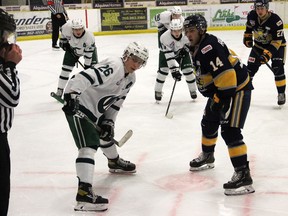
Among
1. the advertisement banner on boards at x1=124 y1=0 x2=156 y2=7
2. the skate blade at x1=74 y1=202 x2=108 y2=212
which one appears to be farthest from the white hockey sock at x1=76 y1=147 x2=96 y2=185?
the advertisement banner on boards at x1=124 y1=0 x2=156 y2=7

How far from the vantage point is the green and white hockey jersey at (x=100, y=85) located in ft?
8.96

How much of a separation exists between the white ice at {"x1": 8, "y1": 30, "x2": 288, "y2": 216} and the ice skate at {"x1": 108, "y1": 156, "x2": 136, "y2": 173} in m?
0.06

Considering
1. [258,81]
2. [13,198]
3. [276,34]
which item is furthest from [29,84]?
[13,198]

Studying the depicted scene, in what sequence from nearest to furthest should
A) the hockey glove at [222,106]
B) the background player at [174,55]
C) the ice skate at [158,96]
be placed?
the hockey glove at [222,106], the background player at [174,55], the ice skate at [158,96]

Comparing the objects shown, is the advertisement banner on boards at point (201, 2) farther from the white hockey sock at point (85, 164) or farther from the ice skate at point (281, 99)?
the white hockey sock at point (85, 164)

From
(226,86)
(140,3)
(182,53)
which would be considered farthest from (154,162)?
(140,3)

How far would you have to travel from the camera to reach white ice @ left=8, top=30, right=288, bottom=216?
9.68ft

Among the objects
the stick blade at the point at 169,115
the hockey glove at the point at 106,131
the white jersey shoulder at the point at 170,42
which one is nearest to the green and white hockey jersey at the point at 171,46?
the white jersey shoulder at the point at 170,42

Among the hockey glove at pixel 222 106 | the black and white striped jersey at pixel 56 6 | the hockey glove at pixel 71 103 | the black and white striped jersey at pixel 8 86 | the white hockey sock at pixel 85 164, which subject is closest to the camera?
the black and white striped jersey at pixel 8 86

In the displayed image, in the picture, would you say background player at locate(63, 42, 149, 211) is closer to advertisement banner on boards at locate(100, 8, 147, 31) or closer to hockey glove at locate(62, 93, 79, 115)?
hockey glove at locate(62, 93, 79, 115)

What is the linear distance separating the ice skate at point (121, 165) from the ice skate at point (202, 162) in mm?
435

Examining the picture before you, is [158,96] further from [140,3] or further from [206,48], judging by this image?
[140,3]

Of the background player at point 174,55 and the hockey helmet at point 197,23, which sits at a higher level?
the hockey helmet at point 197,23

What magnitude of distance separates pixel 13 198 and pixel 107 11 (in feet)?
31.9
